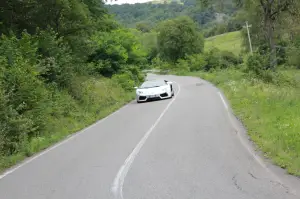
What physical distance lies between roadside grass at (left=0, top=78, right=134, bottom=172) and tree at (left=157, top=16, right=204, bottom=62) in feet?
166

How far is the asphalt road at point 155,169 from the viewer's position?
6.09m

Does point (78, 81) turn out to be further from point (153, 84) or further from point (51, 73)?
point (153, 84)

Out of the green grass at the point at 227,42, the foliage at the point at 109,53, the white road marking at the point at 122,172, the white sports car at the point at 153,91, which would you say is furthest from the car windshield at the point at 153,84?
the green grass at the point at 227,42

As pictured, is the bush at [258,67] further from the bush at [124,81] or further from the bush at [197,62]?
the bush at [197,62]

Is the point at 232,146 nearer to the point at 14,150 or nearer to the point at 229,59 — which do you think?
the point at 14,150

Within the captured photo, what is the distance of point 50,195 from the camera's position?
21.3ft

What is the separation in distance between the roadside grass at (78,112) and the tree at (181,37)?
166ft

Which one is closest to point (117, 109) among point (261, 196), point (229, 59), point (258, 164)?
point (258, 164)

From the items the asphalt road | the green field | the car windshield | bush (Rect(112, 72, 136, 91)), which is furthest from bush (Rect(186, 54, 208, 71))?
the asphalt road

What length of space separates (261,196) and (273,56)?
2835cm

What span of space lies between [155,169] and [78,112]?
10.3 meters

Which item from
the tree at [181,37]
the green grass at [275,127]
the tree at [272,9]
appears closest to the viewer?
the green grass at [275,127]

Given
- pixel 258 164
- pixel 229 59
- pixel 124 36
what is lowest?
pixel 229 59

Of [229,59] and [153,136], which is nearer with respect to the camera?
[153,136]
